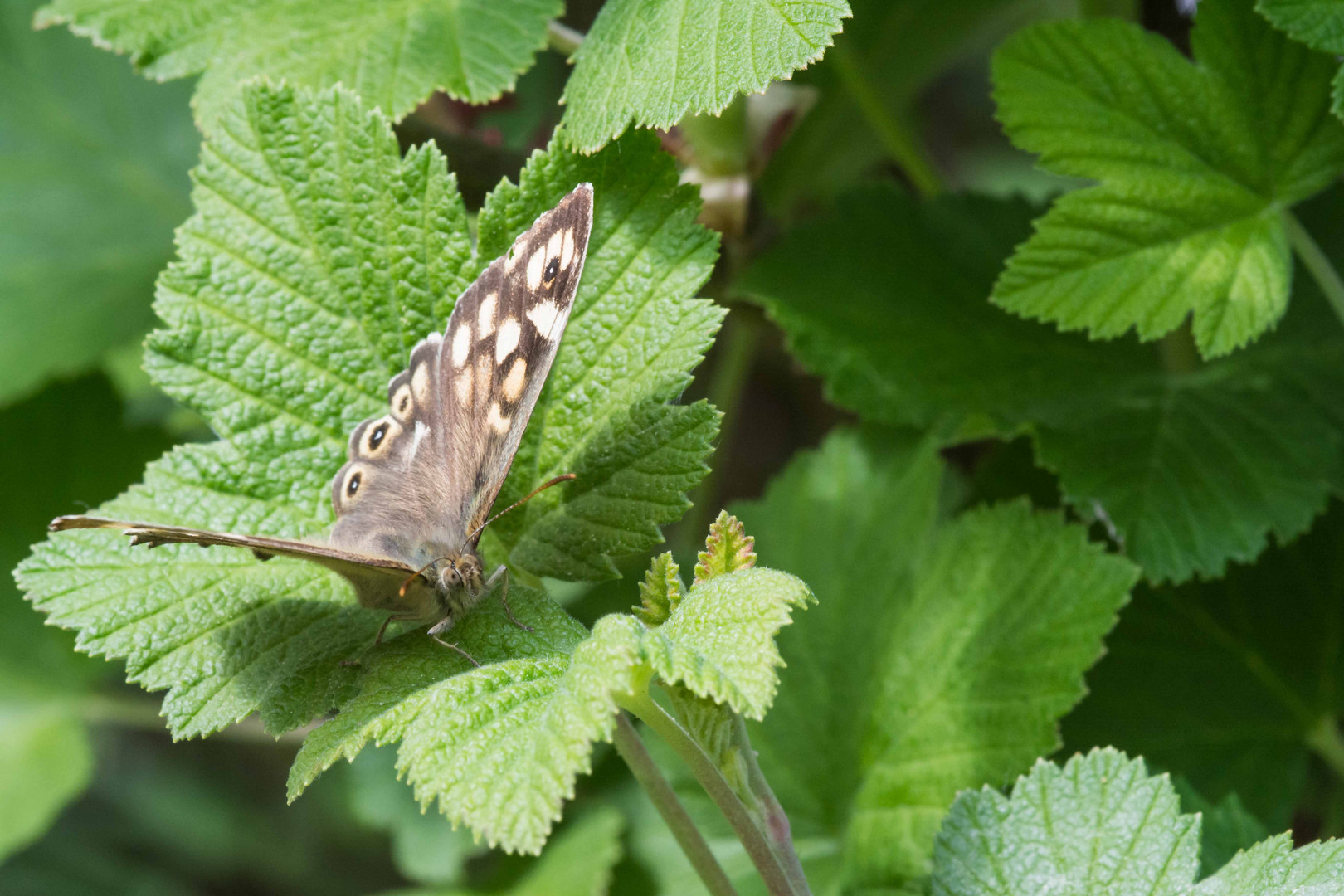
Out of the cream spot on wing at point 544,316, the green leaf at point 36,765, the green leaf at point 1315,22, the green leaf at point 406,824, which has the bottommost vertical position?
the green leaf at point 36,765

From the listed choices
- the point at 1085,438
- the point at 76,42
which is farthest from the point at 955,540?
the point at 76,42

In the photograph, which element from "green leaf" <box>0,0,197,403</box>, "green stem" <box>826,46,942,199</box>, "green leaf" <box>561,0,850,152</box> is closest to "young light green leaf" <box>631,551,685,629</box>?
"green leaf" <box>561,0,850,152</box>

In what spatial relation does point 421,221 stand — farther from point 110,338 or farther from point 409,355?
point 110,338

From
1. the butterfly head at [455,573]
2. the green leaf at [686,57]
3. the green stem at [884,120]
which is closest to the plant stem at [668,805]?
the butterfly head at [455,573]

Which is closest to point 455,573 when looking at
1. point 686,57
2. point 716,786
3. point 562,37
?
point 716,786

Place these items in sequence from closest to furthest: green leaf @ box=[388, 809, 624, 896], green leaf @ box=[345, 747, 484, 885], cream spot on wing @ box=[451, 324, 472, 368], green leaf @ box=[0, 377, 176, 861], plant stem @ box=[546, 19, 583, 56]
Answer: cream spot on wing @ box=[451, 324, 472, 368], plant stem @ box=[546, 19, 583, 56], green leaf @ box=[388, 809, 624, 896], green leaf @ box=[345, 747, 484, 885], green leaf @ box=[0, 377, 176, 861]

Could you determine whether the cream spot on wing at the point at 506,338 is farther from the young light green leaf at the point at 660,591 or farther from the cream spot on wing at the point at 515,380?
the young light green leaf at the point at 660,591

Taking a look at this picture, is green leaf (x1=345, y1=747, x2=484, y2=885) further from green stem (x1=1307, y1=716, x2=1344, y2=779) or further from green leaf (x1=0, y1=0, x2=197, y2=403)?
green stem (x1=1307, y1=716, x2=1344, y2=779)
